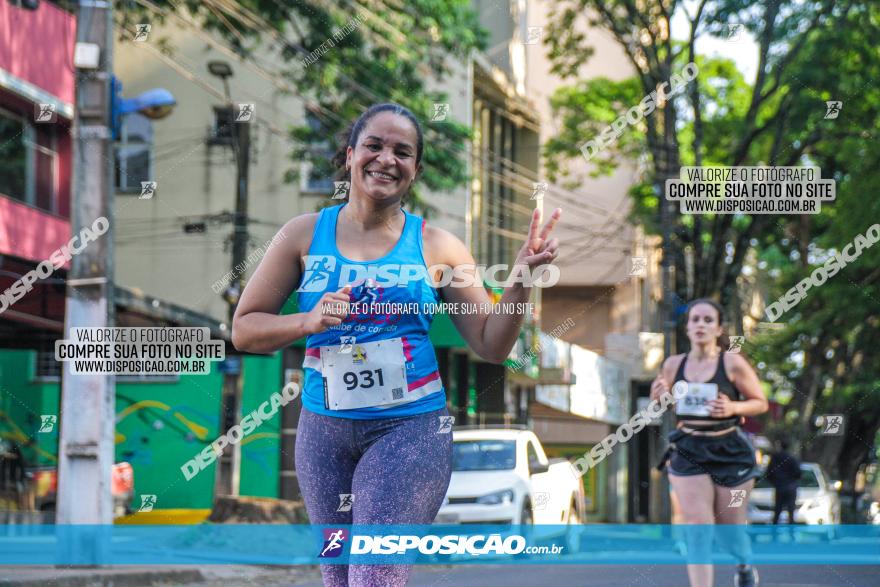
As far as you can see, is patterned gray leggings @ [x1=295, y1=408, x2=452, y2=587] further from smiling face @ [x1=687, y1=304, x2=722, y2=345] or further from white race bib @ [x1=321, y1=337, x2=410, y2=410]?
smiling face @ [x1=687, y1=304, x2=722, y2=345]

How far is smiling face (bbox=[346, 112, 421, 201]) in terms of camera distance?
3.76 metres

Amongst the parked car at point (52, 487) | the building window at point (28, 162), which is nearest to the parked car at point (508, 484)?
the parked car at point (52, 487)

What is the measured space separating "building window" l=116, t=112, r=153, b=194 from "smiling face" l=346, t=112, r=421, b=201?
68.4 feet

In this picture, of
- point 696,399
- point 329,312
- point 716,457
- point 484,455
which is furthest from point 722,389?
point 484,455

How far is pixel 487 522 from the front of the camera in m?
13.4

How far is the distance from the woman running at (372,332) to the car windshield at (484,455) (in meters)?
9.84

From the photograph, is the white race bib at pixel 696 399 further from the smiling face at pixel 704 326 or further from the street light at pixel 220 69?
the street light at pixel 220 69

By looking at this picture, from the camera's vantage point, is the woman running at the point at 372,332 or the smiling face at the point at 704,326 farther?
the smiling face at the point at 704,326

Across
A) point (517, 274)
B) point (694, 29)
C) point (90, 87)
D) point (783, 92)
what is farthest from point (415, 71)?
point (517, 274)

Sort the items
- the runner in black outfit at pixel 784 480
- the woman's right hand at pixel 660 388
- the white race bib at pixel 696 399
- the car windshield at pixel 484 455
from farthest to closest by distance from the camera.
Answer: the runner in black outfit at pixel 784 480, the car windshield at pixel 484 455, the woman's right hand at pixel 660 388, the white race bib at pixel 696 399

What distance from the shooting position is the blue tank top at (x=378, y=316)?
3.68m

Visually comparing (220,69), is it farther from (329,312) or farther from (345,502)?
(329,312)

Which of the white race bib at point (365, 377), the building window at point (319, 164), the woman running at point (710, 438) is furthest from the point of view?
the building window at point (319, 164)

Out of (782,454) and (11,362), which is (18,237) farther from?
(782,454)
